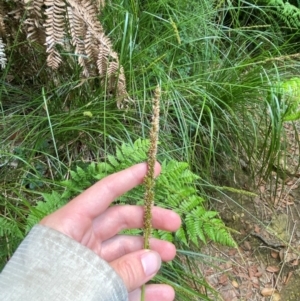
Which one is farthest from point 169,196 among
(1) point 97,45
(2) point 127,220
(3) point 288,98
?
(3) point 288,98

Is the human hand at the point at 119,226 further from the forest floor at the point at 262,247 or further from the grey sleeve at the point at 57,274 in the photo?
the forest floor at the point at 262,247

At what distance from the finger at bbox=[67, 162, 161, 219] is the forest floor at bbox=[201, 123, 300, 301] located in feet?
2.41

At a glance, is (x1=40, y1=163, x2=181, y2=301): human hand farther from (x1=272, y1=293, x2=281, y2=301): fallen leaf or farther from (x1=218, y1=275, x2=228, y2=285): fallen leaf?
(x1=272, y1=293, x2=281, y2=301): fallen leaf

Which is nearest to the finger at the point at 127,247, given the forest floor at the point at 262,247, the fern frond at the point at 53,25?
the forest floor at the point at 262,247

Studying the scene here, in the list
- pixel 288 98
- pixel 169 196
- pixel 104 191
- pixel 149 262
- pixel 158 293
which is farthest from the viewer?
pixel 288 98

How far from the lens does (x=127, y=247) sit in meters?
1.38

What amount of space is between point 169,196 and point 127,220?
18 centimetres

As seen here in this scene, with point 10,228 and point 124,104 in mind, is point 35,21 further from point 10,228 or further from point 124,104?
point 10,228

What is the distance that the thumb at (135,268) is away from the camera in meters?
1.08

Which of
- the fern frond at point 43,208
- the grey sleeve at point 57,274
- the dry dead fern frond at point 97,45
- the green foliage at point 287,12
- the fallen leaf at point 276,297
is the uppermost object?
the dry dead fern frond at point 97,45

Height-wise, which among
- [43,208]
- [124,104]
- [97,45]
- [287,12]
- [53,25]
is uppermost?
[53,25]

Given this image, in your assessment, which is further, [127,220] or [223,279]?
[223,279]

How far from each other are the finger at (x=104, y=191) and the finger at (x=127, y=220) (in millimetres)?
96

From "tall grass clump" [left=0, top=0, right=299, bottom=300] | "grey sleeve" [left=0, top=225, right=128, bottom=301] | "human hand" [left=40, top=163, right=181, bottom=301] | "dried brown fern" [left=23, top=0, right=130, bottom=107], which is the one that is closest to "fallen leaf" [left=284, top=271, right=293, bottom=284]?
"tall grass clump" [left=0, top=0, right=299, bottom=300]
